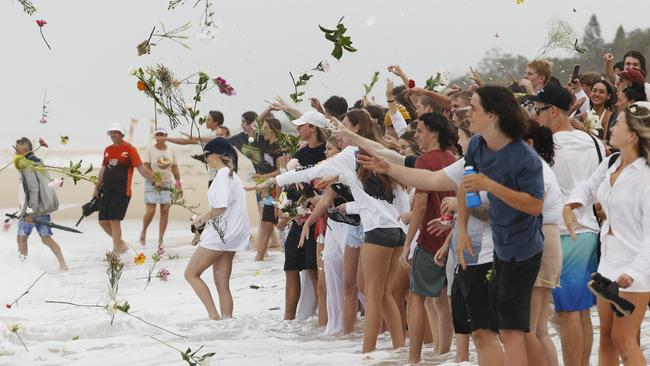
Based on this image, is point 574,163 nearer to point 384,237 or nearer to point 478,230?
point 478,230

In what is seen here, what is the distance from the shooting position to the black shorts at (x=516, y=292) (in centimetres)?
571

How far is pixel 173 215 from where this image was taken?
1119 inches

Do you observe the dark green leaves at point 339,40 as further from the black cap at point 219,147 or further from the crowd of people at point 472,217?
the black cap at point 219,147

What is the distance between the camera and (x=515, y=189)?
5672 mm

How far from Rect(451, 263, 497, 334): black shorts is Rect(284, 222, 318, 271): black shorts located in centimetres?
384

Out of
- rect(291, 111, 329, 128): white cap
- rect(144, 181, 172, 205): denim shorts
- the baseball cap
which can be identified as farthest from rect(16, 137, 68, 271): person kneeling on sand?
the baseball cap

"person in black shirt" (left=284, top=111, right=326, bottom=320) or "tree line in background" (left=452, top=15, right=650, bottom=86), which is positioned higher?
"tree line in background" (left=452, top=15, right=650, bottom=86)

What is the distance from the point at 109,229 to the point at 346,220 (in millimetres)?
9079

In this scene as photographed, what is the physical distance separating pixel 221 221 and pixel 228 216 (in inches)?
4.5

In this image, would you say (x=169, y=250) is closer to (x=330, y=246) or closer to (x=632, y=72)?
(x=330, y=246)

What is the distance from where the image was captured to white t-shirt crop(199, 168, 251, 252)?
10203mm

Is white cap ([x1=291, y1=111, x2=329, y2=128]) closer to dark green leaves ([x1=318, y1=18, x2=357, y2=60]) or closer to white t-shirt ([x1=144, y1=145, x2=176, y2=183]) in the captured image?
dark green leaves ([x1=318, y1=18, x2=357, y2=60])

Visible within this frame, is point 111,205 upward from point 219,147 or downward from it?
downward

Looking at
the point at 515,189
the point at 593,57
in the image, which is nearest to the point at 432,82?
the point at 515,189
